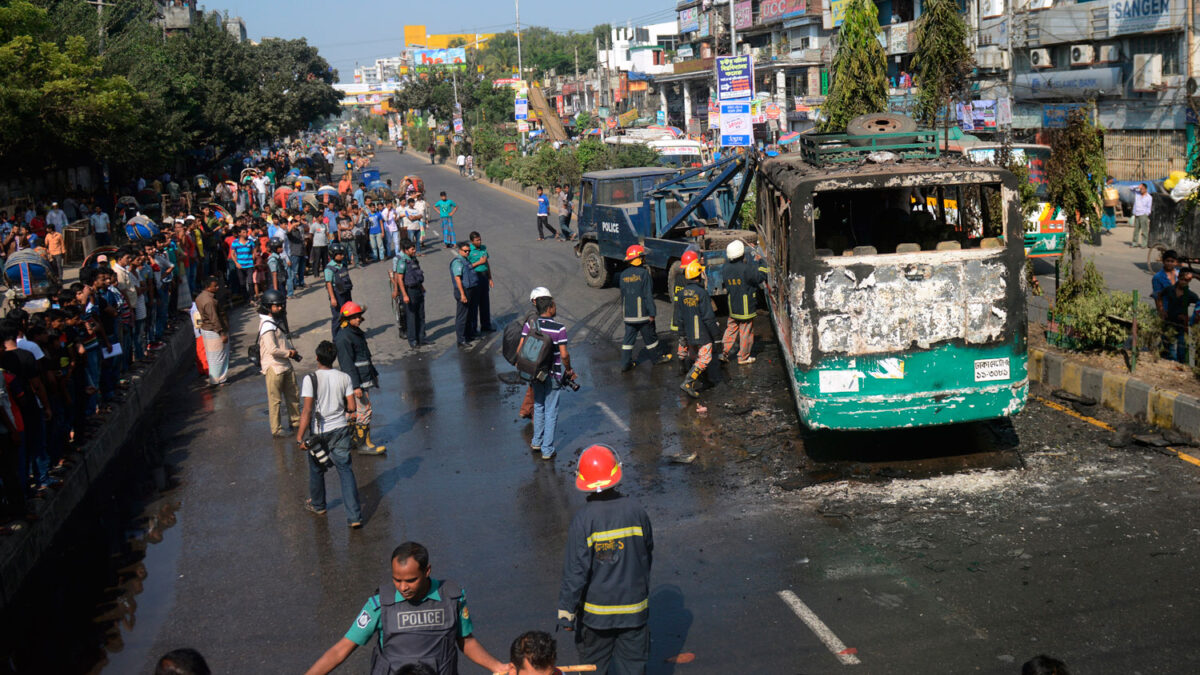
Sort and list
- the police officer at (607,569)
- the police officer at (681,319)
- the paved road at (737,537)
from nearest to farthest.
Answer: the police officer at (607,569), the paved road at (737,537), the police officer at (681,319)

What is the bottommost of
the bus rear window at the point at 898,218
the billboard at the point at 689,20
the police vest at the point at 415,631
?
the police vest at the point at 415,631

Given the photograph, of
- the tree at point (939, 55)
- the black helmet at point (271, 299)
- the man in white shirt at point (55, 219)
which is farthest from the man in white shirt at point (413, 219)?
the black helmet at point (271, 299)

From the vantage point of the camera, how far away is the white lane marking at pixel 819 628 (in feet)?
20.4

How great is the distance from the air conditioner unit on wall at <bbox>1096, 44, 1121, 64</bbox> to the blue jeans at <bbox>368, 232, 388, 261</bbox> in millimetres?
23944

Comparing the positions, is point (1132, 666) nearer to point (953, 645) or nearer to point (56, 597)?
point (953, 645)

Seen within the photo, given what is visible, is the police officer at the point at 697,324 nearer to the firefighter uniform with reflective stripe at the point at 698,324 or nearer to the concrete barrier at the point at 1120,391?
the firefighter uniform with reflective stripe at the point at 698,324

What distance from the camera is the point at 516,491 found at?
386 inches

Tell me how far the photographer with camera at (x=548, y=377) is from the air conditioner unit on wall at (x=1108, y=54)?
29586mm

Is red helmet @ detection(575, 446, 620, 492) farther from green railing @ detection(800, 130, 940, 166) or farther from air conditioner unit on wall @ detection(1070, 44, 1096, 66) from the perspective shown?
air conditioner unit on wall @ detection(1070, 44, 1096, 66)

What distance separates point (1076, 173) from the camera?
13.1 m

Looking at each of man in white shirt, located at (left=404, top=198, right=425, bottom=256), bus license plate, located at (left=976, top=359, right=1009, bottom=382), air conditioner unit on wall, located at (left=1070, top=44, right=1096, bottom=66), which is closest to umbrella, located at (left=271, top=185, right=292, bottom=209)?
man in white shirt, located at (left=404, top=198, right=425, bottom=256)

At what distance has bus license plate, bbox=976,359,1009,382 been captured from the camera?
9.21m

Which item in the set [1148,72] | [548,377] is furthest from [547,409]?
[1148,72]

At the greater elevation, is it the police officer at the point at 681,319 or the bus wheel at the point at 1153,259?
the police officer at the point at 681,319
